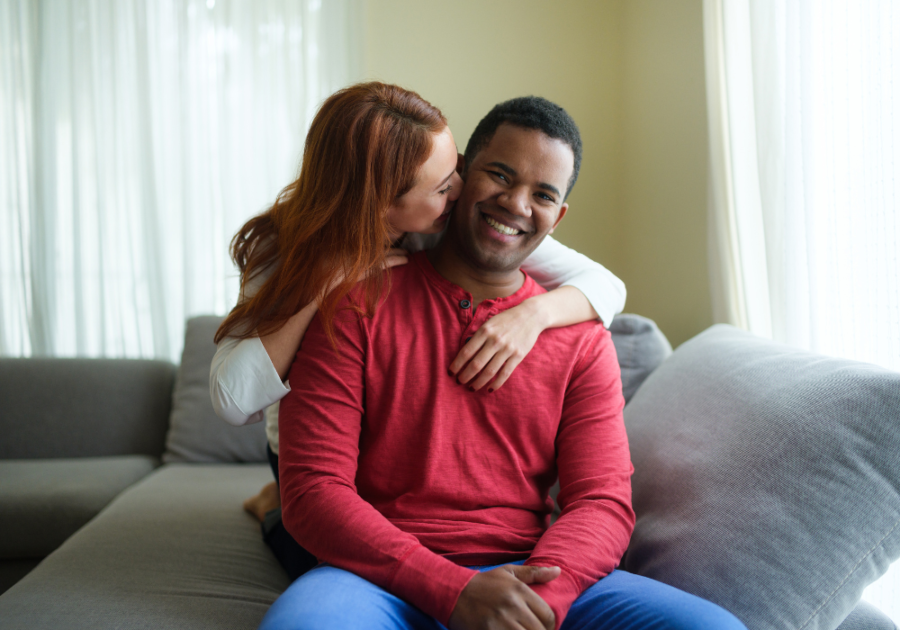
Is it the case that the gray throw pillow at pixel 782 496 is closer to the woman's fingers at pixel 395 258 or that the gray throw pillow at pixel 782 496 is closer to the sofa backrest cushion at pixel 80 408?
the woman's fingers at pixel 395 258

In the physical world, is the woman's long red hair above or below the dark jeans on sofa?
above

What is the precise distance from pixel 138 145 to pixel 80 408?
3.91 feet

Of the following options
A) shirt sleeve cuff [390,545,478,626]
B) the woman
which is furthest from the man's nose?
shirt sleeve cuff [390,545,478,626]

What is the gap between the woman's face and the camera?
3.43 ft

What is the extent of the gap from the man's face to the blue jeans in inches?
24.4

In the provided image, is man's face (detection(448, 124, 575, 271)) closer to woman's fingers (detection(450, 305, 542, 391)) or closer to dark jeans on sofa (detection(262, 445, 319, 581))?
woman's fingers (detection(450, 305, 542, 391))

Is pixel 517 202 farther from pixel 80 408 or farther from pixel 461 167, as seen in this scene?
pixel 80 408

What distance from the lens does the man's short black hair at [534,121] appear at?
1.14 m

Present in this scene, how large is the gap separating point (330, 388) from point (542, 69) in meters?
2.18

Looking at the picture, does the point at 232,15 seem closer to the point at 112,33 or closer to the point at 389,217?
the point at 112,33

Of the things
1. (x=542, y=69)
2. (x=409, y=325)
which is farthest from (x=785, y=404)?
(x=542, y=69)

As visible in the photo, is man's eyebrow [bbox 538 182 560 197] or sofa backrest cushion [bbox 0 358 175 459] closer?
man's eyebrow [bbox 538 182 560 197]

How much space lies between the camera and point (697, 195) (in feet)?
6.51

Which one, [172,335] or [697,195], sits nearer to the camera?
[697,195]
